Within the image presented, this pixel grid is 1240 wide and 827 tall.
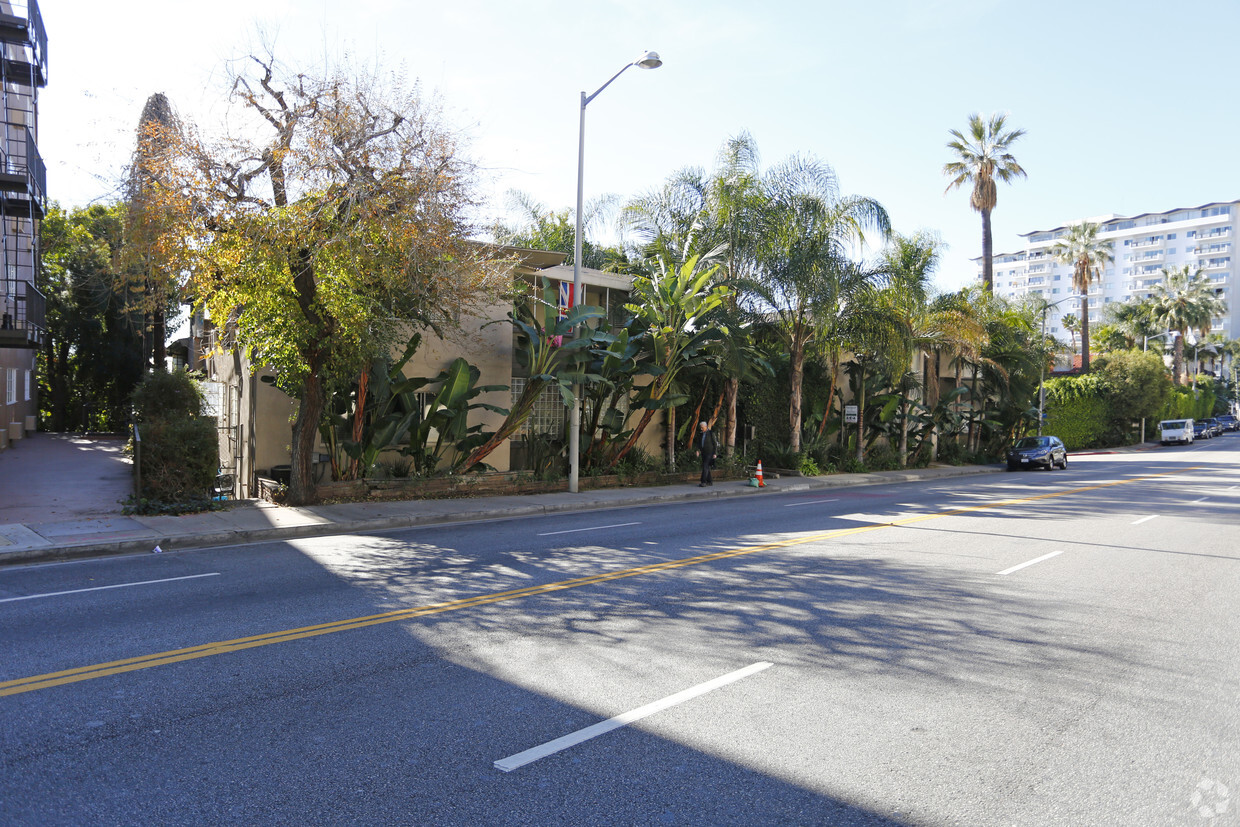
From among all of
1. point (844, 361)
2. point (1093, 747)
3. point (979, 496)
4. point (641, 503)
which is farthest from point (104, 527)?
point (844, 361)

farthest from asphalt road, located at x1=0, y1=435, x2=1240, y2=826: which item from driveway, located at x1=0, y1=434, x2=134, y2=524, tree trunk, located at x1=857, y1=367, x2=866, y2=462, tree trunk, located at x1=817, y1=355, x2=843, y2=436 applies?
tree trunk, located at x1=857, y1=367, x2=866, y2=462

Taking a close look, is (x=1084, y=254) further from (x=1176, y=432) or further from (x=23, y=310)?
(x=23, y=310)

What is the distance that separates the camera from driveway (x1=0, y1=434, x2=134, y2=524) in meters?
13.2

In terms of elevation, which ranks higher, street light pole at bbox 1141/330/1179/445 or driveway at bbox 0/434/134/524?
street light pole at bbox 1141/330/1179/445

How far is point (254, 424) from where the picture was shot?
17047mm

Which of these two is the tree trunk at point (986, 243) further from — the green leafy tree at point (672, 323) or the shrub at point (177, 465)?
the shrub at point (177, 465)

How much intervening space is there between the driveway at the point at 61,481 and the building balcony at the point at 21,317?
3079 mm

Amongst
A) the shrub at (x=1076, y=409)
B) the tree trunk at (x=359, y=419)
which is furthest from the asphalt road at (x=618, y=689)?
the shrub at (x=1076, y=409)

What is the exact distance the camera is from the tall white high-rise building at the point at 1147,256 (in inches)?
4884

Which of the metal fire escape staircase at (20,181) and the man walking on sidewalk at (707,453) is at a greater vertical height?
the metal fire escape staircase at (20,181)

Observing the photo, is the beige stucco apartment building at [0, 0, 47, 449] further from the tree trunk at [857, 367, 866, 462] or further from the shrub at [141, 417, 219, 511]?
the tree trunk at [857, 367, 866, 462]

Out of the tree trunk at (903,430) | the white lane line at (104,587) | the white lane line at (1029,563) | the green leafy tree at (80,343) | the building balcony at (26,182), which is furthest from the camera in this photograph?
the green leafy tree at (80,343)

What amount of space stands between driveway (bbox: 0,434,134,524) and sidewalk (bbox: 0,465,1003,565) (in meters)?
1.01

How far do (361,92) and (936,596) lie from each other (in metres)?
11.6
